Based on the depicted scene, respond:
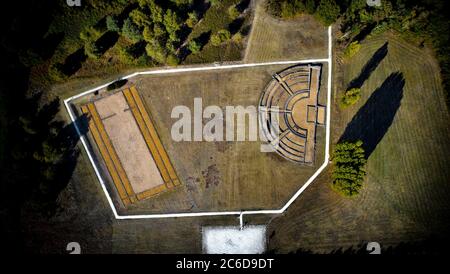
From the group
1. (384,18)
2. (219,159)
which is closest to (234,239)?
(219,159)

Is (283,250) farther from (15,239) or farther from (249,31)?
(15,239)

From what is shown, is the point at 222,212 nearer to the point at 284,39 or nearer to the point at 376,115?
the point at 376,115

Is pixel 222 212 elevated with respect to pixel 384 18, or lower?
lower

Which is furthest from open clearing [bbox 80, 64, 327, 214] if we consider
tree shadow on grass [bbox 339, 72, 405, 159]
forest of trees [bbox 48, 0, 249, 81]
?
tree shadow on grass [bbox 339, 72, 405, 159]

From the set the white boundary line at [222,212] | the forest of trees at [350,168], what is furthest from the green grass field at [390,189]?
the forest of trees at [350,168]

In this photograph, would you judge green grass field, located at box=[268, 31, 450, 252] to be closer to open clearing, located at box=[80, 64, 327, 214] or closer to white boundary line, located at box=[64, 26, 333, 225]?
white boundary line, located at box=[64, 26, 333, 225]

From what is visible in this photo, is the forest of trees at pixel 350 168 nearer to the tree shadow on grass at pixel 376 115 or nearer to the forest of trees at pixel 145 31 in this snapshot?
the tree shadow on grass at pixel 376 115

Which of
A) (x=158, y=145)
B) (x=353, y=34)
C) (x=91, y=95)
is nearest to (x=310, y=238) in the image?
(x=158, y=145)
